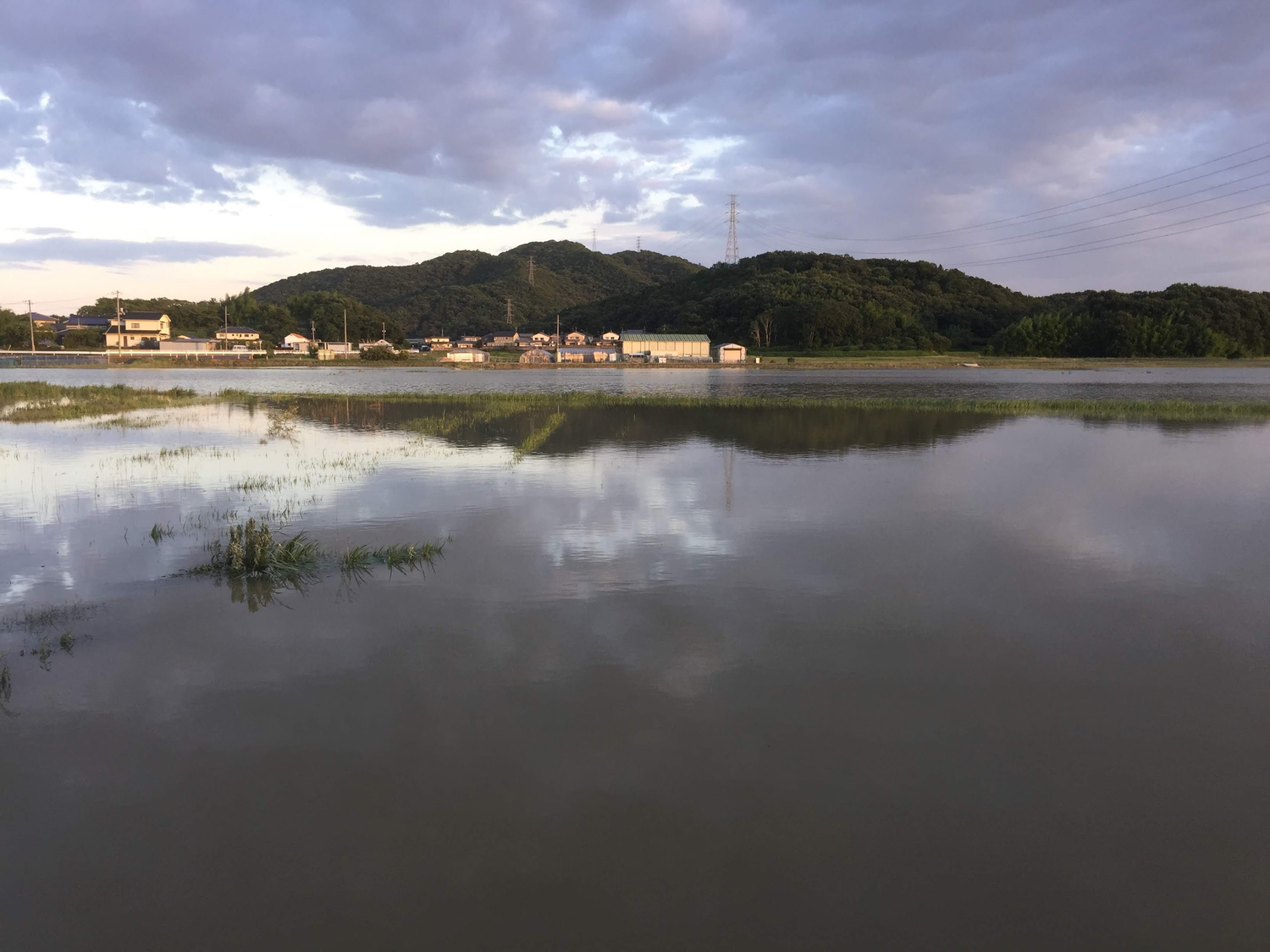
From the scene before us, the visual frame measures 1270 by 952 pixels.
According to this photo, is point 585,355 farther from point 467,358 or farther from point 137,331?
point 137,331

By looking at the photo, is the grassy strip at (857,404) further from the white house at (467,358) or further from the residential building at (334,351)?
the residential building at (334,351)

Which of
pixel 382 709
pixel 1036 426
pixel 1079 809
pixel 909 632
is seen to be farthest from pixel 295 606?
pixel 1036 426

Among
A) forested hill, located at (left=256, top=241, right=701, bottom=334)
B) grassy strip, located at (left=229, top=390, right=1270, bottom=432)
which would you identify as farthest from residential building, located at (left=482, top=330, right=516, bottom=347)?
grassy strip, located at (left=229, top=390, right=1270, bottom=432)

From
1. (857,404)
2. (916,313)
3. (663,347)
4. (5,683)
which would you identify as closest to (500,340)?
(663,347)

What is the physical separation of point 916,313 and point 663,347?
4313 centimetres

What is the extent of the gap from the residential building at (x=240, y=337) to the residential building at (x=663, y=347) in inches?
1924

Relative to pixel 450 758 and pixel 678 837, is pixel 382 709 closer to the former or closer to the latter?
pixel 450 758

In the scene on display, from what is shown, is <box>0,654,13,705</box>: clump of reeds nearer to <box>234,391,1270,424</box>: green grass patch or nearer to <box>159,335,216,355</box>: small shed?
<box>234,391,1270,424</box>: green grass patch

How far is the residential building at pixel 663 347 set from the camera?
108062mm

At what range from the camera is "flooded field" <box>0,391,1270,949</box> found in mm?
3793

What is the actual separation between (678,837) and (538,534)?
21.3 ft

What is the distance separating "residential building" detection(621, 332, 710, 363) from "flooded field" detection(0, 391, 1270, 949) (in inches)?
3838

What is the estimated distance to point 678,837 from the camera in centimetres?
422

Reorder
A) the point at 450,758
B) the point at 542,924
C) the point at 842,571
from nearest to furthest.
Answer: the point at 542,924, the point at 450,758, the point at 842,571
